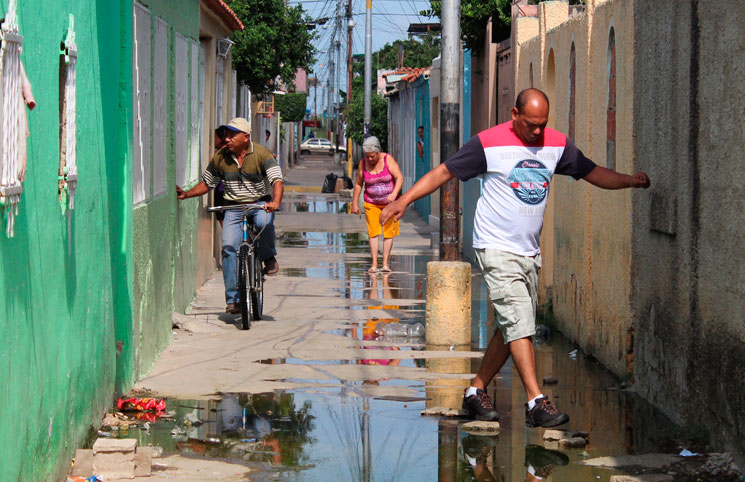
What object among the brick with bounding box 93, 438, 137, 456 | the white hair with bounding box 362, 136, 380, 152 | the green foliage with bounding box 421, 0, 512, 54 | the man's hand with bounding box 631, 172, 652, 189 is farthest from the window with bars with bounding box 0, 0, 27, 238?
the green foliage with bounding box 421, 0, 512, 54

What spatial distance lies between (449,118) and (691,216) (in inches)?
168

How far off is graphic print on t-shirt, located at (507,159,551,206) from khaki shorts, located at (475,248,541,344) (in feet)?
1.14

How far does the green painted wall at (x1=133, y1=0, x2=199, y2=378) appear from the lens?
842cm

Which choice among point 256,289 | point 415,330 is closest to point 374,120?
point 256,289

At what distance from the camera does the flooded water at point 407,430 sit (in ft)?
20.6

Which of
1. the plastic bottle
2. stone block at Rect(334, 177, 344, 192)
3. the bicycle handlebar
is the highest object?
stone block at Rect(334, 177, 344, 192)

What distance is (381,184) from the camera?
50.4ft

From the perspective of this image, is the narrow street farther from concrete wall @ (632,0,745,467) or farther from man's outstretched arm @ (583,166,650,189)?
man's outstretched arm @ (583,166,650,189)

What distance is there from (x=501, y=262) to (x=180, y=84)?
5757mm

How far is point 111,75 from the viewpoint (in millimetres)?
7473

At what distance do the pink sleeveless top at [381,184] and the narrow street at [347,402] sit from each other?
102 inches

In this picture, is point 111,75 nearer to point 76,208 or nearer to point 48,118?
point 76,208

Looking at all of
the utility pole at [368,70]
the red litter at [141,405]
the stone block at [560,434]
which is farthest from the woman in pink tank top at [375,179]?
the utility pole at [368,70]

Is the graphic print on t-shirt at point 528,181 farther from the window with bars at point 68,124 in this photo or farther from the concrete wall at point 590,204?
the window with bars at point 68,124
